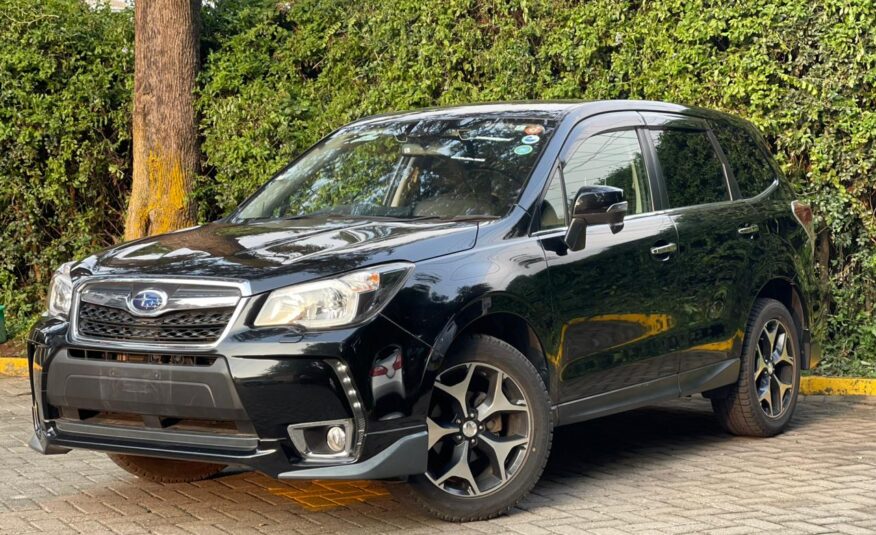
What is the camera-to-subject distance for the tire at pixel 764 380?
314 inches

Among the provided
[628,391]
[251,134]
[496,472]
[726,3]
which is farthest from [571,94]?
[496,472]

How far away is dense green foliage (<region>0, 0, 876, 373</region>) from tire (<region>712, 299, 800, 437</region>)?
2481 millimetres

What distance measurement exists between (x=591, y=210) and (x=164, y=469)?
2.52 meters

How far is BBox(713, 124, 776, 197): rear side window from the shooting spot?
8.27m

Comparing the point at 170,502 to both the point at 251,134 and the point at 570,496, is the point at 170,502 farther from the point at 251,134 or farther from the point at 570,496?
the point at 251,134

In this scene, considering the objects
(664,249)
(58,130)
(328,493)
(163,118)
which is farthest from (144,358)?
(58,130)

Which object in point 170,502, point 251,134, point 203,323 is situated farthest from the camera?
point 251,134

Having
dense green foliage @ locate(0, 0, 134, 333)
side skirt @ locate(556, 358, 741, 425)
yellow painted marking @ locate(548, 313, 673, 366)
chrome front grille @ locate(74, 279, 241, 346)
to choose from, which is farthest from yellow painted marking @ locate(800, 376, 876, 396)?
dense green foliage @ locate(0, 0, 134, 333)

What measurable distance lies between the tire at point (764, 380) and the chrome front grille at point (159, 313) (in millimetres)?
3532

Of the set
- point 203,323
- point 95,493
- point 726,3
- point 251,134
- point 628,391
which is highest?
point 726,3

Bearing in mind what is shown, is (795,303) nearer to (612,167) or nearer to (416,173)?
(612,167)

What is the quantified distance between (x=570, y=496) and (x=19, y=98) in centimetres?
777

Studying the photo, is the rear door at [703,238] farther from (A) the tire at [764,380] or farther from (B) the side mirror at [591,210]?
(B) the side mirror at [591,210]

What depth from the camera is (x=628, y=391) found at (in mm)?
6941
